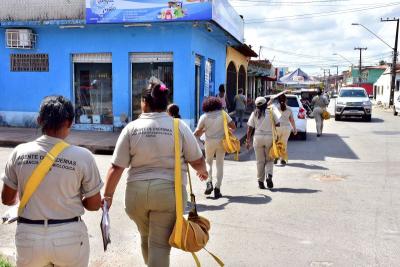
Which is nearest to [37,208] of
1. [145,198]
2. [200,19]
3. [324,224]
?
[145,198]

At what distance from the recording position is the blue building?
1442 centimetres

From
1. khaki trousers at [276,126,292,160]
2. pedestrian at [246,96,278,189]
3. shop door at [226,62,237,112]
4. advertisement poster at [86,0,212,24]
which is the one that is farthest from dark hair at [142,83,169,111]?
shop door at [226,62,237,112]

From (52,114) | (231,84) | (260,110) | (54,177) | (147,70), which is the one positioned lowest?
(54,177)

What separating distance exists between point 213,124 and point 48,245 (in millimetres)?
4839

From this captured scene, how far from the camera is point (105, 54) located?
15.4 metres

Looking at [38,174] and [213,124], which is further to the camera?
[213,124]

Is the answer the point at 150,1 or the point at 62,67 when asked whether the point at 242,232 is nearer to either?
the point at 150,1

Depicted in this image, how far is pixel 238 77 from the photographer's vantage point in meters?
25.4

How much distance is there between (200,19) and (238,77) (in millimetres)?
11894

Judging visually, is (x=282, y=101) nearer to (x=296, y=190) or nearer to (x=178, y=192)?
(x=296, y=190)

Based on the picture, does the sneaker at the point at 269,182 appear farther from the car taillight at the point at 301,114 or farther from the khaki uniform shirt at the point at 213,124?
the car taillight at the point at 301,114

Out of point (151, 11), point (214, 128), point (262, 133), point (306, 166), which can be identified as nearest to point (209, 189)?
point (214, 128)

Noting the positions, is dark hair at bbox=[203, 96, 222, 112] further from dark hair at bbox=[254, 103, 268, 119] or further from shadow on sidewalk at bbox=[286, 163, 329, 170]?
shadow on sidewalk at bbox=[286, 163, 329, 170]

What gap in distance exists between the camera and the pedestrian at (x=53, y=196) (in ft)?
8.84
